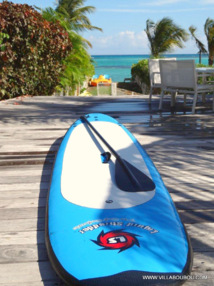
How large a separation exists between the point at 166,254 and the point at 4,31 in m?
8.20

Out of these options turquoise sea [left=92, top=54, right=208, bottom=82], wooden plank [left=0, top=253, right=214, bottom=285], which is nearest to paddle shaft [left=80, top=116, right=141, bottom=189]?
wooden plank [left=0, top=253, right=214, bottom=285]

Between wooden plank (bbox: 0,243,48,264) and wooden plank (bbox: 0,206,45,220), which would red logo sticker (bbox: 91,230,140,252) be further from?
wooden plank (bbox: 0,206,45,220)

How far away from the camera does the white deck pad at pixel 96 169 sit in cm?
253

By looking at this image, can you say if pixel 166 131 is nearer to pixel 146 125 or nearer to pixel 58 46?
pixel 146 125

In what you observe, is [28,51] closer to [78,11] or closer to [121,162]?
[121,162]

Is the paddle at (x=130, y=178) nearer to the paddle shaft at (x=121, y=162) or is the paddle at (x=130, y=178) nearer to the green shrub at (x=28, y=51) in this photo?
the paddle shaft at (x=121, y=162)

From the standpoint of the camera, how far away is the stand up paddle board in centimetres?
181

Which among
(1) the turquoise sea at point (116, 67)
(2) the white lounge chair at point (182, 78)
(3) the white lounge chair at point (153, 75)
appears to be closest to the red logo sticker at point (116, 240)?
(2) the white lounge chair at point (182, 78)

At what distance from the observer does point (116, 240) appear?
6.56 ft

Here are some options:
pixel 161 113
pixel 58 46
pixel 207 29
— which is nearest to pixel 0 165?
pixel 161 113

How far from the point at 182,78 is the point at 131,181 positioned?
195 inches

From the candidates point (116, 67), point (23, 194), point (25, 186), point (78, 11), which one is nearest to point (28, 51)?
point (25, 186)

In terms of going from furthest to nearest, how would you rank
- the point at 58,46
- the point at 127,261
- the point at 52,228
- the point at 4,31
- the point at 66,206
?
the point at 58,46, the point at 4,31, the point at 66,206, the point at 52,228, the point at 127,261

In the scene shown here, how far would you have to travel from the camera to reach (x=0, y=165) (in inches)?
158
